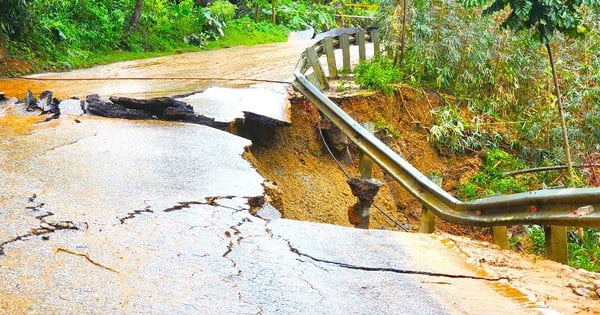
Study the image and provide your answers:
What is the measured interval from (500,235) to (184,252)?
2.61m

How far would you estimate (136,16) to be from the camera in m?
19.4

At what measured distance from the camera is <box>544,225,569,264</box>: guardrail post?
4.66 metres

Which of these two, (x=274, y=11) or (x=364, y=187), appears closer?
(x=364, y=187)

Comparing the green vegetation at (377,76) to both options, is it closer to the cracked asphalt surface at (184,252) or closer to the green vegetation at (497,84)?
the green vegetation at (497,84)

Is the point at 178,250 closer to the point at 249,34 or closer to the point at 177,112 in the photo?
the point at 177,112

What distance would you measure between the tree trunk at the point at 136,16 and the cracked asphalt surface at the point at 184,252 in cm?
1311

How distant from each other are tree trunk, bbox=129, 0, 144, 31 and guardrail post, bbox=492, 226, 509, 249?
15.9 meters

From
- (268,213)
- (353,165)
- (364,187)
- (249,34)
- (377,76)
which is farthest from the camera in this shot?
(249,34)

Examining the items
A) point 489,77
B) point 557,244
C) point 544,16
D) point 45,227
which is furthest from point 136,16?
point 557,244

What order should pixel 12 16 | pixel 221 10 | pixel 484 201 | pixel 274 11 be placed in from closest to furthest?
pixel 484 201 → pixel 12 16 → pixel 221 10 → pixel 274 11

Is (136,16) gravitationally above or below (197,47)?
above

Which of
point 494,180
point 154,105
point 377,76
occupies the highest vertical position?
point 154,105

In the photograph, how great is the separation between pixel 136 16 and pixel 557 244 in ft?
55.4

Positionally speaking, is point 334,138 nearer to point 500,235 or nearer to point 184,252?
point 500,235
